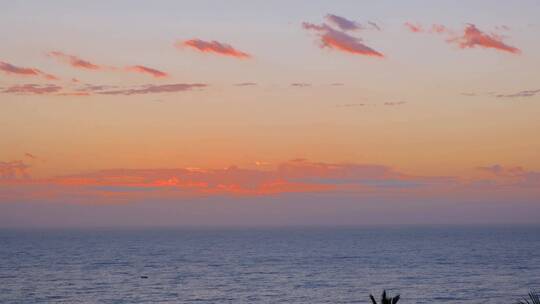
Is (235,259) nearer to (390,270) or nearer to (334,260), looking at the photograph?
(334,260)

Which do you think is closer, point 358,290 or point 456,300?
point 456,300

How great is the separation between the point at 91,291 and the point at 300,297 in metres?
31.1

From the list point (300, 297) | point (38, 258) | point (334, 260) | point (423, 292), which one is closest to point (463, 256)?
point (334, 260)

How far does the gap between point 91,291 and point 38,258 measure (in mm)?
79061

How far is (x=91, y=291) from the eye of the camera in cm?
10625

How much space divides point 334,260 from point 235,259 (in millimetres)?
24707

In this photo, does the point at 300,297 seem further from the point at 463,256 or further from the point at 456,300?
the point at 463,256

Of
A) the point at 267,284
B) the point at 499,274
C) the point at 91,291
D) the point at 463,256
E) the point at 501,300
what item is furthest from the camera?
the point at 463,256

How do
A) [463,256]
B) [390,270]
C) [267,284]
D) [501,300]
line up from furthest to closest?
[463,256], [390,270], [267,284], [501,300]

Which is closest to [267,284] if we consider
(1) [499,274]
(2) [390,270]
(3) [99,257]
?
(2) [390,270]

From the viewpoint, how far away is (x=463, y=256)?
18525cm

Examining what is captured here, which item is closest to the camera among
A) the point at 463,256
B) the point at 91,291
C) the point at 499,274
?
the point at 91,291

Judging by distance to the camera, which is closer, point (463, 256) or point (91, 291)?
point (91, 291)

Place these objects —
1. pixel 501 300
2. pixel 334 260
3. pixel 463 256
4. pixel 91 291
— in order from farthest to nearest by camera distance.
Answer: pixel 463 256, pixel 334 260, pixel 91 291, pixel 501 300
